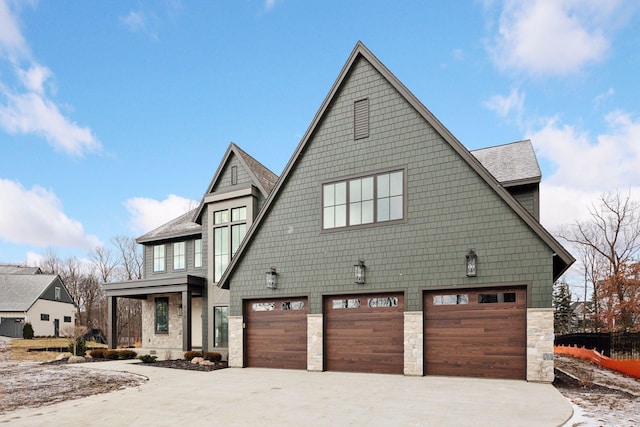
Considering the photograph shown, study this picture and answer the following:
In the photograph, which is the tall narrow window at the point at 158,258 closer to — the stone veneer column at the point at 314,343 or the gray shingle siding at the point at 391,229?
the gray shingle siding at the point at 391,229

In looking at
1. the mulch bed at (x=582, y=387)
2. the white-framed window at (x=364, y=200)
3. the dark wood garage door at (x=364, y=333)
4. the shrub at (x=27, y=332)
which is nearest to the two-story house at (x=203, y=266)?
the white-framed window at (x=364, y=200)

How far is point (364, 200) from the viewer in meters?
13.2

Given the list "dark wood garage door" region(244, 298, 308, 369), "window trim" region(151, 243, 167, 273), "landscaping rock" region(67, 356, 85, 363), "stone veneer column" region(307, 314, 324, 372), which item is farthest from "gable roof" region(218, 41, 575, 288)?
"window trim" region(151, 243, 167, 273)

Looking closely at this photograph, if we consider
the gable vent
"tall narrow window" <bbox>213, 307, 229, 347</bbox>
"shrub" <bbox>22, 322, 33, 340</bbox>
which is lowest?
"shrub" <bbox>22, 322, 33, 340</bbox>

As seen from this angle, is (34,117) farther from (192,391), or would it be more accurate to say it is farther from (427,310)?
(427,310)

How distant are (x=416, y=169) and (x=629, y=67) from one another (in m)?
11.4

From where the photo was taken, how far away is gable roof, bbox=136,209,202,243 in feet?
68.5

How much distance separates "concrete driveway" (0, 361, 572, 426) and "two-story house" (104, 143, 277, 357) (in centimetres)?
688

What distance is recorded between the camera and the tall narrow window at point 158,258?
22166 millimetres

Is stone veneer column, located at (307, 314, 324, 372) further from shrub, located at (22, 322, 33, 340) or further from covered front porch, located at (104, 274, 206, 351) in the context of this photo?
shrub, located at (22, 322, 33, 340)

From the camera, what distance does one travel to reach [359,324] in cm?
1292

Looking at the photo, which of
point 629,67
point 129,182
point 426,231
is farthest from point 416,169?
point 129,182

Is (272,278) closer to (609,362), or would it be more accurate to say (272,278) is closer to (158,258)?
(158,258)

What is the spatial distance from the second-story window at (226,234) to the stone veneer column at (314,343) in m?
6.13
